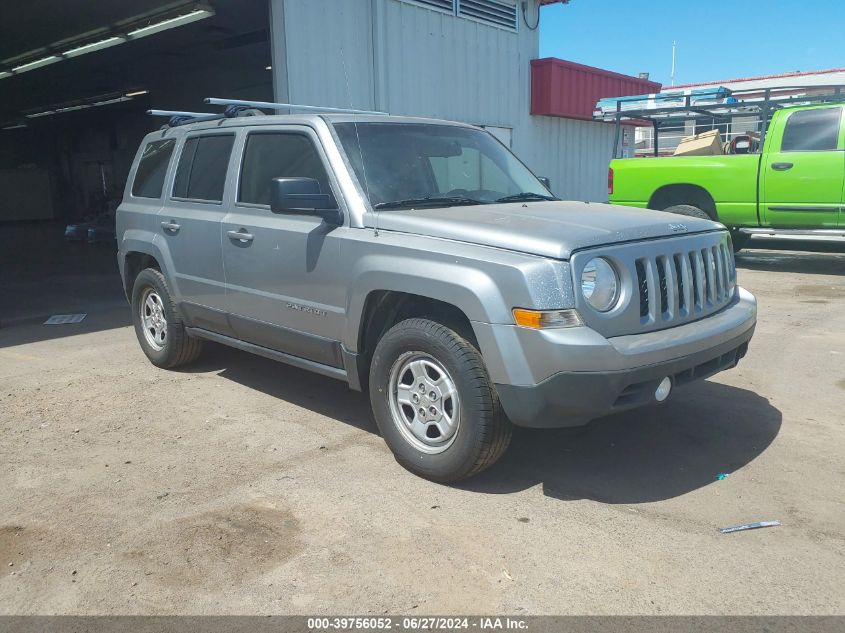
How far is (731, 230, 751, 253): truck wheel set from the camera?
11891 mm

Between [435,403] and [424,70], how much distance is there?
9376mm

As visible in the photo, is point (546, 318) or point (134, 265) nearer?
point (546, 318)

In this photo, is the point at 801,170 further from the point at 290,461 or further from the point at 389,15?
the point at 290,461

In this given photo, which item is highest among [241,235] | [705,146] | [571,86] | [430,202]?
[571,86]

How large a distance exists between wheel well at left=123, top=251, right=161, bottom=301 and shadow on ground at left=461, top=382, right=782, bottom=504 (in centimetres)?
354

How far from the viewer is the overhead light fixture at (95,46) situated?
14915 mm

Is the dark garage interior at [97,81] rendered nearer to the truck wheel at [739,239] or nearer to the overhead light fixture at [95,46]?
the overhead light fixture at [95,46]

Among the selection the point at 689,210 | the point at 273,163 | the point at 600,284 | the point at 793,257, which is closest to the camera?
Answer: the point at 600,284

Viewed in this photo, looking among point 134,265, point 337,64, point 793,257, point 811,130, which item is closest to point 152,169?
point 134,265

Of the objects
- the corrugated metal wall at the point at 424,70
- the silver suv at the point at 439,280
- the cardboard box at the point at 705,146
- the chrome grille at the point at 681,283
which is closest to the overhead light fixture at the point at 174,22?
the corrugated metal wall at the point at 424,70

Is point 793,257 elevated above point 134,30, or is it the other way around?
point 134,30

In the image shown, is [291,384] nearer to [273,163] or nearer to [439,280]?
[273,163]

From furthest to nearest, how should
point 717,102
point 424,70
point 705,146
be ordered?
point 424,70, point 717,102, point 705,146

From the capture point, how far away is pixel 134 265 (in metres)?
6.36
